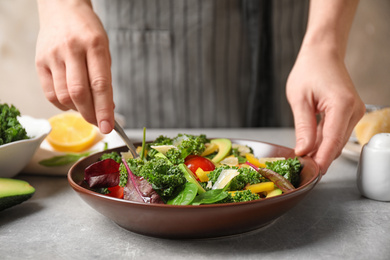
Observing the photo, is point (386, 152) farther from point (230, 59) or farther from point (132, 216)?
point (230, 59)

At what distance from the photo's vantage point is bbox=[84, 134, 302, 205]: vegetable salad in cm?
91

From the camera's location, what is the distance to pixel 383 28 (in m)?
3.55

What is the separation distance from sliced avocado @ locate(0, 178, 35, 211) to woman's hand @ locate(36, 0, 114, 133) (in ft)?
0.79

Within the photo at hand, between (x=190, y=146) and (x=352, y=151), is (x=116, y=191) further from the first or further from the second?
(x=352, y=151)

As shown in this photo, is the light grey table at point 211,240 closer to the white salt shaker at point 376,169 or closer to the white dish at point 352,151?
the white salt shaker at point 376,169

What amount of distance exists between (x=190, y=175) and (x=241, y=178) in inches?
4.8

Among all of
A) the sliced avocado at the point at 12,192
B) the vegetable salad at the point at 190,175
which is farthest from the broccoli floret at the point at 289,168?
the sliced avocado at the point at 12,192

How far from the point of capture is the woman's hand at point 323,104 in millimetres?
1211

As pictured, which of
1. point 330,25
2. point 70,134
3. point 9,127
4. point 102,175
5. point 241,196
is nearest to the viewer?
point 241,196

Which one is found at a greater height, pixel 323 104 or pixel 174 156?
pixel 323 104

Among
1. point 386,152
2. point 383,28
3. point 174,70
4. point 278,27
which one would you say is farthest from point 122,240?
point 383,28

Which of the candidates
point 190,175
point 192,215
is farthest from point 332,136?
point 192,215

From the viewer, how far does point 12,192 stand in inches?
42.0

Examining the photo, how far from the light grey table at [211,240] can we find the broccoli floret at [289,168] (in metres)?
0.09
